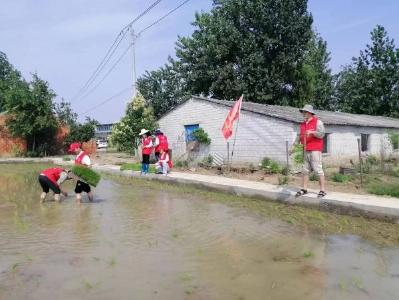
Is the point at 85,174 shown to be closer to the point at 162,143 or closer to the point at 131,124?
the point at 162,143

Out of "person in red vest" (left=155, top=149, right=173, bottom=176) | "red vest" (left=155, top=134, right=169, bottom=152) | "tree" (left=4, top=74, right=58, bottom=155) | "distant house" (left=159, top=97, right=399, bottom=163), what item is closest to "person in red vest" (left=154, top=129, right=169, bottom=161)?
"red vest" (left=155, top=134, right=169, bottom=152)

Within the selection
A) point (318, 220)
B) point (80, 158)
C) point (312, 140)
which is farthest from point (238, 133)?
point (318, 220)

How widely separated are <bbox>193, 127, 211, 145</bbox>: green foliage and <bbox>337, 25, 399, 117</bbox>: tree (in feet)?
64.5

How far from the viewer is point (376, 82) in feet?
115

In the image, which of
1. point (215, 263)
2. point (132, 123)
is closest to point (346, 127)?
point (132, 123)

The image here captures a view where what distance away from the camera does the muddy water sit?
4.79 metres

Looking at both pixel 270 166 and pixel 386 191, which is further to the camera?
pixel 270 166

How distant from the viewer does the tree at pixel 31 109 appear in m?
31.5

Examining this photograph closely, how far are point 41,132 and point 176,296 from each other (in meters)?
31.5

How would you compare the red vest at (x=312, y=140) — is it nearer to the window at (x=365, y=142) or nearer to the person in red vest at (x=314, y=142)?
the person in red vest at (x=314, y=142)

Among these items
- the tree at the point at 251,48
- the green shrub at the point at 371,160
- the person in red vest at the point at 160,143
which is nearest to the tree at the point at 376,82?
the tree at the point at 251,48

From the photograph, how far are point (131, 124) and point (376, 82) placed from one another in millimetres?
20168

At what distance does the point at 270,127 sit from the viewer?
17.8 meters

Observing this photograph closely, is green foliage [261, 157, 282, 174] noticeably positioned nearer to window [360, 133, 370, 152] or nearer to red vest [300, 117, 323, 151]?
red vest [300, 117, 323, 151]
